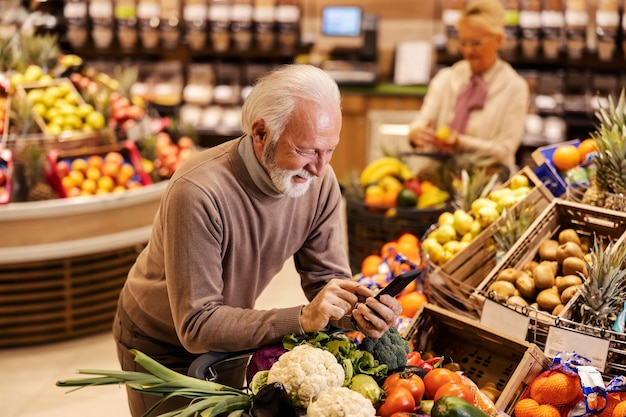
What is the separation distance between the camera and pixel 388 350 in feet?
6.18

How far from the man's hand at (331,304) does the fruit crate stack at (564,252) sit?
58 centimetres

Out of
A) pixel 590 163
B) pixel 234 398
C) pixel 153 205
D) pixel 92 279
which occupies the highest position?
pixel 590 163

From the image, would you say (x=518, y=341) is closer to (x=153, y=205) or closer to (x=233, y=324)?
(x=233, y=324)

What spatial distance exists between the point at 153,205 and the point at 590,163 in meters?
2.61

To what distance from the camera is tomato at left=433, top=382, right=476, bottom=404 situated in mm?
Answer: 1722

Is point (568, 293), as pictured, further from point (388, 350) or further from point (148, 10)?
point (148, 10)

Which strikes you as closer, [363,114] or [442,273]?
[442,273]

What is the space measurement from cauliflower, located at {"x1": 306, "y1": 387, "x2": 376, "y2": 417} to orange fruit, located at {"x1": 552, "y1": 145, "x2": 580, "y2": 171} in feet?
5.97

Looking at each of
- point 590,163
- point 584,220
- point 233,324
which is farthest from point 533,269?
point 233,324

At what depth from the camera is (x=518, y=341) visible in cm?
214

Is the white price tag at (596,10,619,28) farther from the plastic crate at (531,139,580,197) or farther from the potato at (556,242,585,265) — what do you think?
the potato at (556,242,585,265)

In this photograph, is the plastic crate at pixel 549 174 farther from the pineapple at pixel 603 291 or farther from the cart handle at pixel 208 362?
the cart handle at pixel 208 362

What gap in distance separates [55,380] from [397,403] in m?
2.75

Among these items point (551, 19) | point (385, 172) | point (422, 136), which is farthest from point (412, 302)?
point (551, 19)
